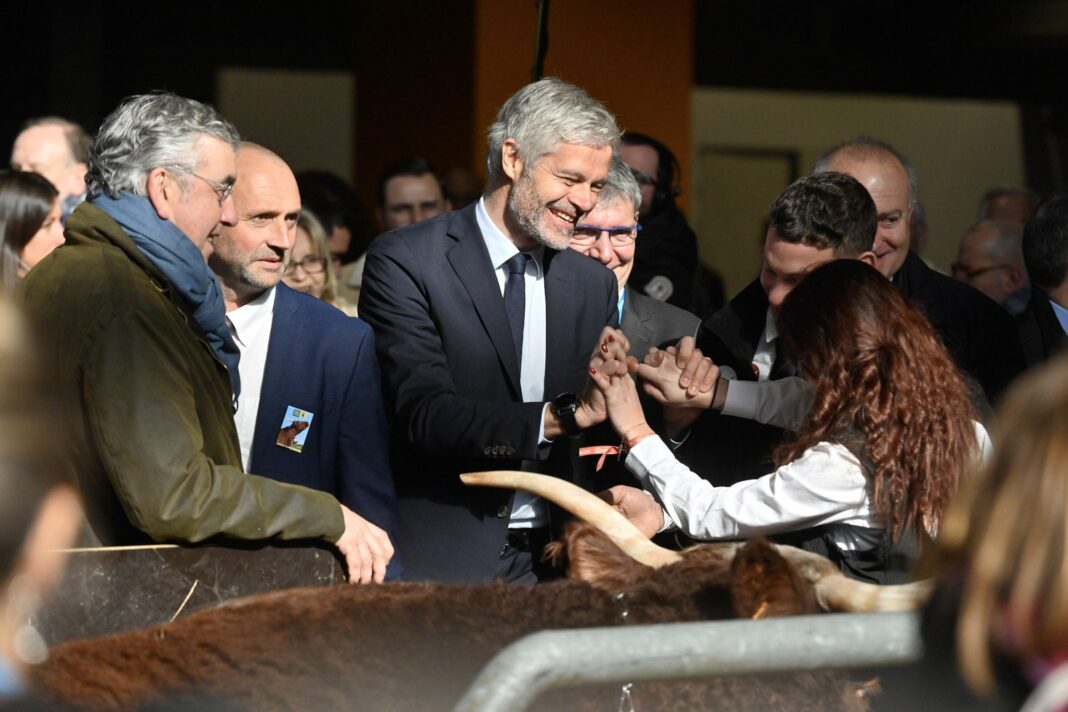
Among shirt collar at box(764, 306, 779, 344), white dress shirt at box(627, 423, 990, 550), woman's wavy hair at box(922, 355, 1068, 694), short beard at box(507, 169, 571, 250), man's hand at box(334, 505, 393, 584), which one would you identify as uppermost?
short beard at box(507, 169, 571, 250)

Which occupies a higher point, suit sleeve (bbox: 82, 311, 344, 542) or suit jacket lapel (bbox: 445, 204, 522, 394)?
suit jacket lapel (bbox: 445, 204, 522, 394)

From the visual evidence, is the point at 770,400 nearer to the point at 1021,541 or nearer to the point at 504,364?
the point at 504,364

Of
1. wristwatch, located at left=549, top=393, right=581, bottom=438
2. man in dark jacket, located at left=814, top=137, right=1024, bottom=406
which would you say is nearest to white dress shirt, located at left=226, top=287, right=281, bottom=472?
wristwatch, located at left=549, top=393, right=581, bottom=438

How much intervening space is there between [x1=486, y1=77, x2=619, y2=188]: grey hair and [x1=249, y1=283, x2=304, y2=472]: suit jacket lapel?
2.08ft

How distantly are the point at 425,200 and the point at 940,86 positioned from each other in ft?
26.7

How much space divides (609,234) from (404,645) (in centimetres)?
249

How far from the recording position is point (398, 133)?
8172mm

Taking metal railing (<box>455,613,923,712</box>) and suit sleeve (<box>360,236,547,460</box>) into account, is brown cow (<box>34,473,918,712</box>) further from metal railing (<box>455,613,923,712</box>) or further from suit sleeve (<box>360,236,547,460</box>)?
suit sleeve (<box>360,236,547,460</box>)

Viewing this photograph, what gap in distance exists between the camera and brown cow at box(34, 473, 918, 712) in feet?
7.31

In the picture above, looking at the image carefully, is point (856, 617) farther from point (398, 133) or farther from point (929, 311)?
point (398, 133)

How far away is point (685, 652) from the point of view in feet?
5.16

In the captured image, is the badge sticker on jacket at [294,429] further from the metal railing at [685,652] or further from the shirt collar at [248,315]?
the metal railing at [685,652]

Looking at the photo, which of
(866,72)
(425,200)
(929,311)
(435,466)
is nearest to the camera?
(435,466)

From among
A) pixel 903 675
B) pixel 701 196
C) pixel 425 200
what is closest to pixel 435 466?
pixel 903 675
